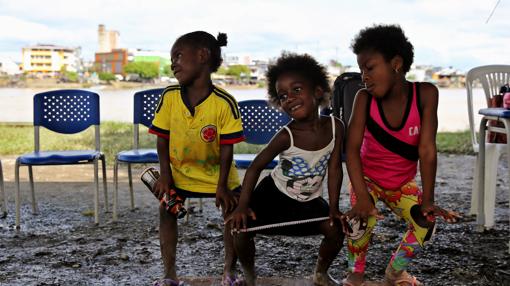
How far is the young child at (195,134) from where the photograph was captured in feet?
10.2

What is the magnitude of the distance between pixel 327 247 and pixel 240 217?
477 millimetres

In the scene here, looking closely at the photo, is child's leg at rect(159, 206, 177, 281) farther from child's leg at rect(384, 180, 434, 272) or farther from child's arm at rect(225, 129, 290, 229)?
child's leg at rect(384, 180, 434, 272)

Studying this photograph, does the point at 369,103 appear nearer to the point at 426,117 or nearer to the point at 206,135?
the point at 426,117

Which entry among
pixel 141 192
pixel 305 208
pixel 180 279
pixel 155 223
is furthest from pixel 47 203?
pixel 305 208

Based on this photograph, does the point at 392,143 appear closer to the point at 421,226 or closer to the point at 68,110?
the point at 421,226

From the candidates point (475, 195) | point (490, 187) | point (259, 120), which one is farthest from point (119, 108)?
point (490, 187)

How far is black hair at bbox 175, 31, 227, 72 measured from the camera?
10.3 ft

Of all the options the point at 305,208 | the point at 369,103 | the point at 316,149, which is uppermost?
the point at 369,103

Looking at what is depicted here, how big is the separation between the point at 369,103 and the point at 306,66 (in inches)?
14.2

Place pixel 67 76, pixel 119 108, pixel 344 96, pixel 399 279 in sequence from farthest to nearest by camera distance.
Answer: pixel 67 76 < pixel 119 108 < pixel 344 96 < pixel 399 279

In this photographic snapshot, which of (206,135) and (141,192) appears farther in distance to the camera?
(141,192)

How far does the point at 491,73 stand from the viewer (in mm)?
5262

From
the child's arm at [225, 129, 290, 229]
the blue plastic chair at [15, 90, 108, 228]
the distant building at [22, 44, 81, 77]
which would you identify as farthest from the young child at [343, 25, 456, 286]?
the distant building at [22, 44, 81, 77]

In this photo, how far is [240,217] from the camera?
285 centimetres
